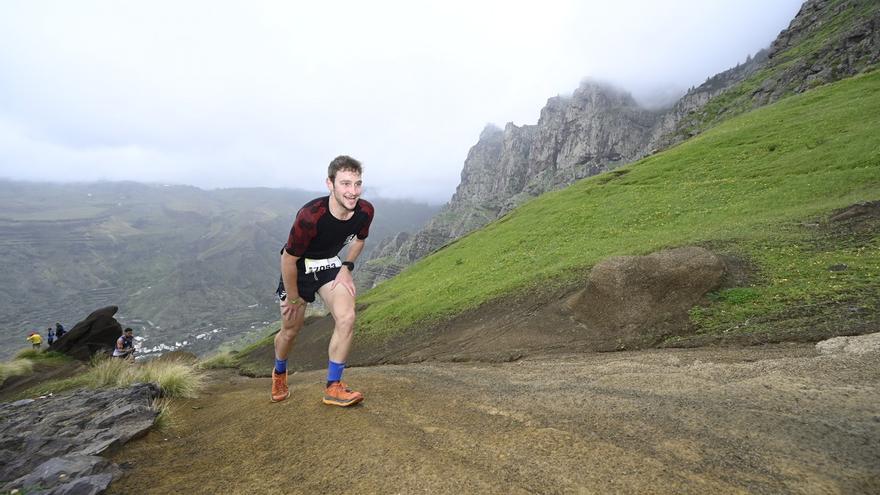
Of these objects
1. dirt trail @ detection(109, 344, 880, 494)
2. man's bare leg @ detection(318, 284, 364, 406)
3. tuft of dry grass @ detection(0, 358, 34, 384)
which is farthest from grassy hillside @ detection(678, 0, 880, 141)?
tuft of dry grass @ detection(0, 358, 34, 384)

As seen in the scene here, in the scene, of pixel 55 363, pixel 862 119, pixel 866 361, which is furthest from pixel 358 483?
pixel 862 119

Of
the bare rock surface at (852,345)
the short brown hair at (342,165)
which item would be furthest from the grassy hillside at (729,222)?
the short brown hair at (342,165)

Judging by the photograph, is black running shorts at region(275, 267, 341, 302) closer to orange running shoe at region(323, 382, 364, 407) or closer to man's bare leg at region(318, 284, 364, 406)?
man's bare leg at region(318, 284, 364, 406)

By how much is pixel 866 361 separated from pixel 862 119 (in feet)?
116

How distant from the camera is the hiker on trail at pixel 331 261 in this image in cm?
716

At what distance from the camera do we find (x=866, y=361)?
629cm

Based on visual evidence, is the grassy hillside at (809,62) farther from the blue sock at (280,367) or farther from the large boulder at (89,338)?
the large boulder at (89,338)

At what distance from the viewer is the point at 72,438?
23.1ft

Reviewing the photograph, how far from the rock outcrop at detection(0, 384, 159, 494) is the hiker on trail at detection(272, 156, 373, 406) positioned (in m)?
2.43

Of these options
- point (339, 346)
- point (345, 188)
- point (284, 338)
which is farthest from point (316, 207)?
point (284, 338)

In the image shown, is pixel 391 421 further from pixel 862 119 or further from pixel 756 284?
pixel 862 119

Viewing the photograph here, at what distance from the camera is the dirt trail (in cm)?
404

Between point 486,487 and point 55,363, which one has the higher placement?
point 486,487

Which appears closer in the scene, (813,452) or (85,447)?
(813,452)
